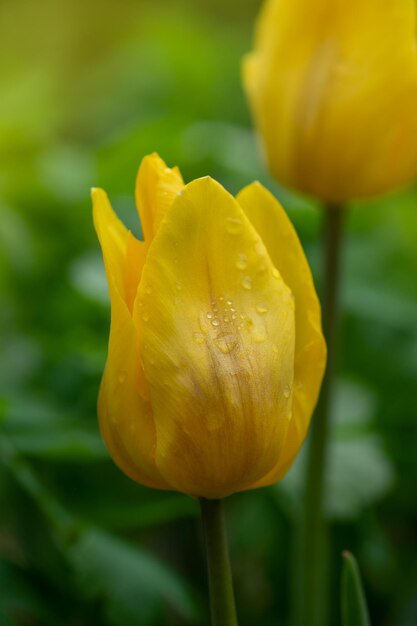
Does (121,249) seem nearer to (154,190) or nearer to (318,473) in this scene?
(154,190)

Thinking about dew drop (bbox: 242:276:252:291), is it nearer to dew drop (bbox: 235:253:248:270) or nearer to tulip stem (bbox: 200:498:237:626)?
dew drop (bbox: 235:253:248:270)

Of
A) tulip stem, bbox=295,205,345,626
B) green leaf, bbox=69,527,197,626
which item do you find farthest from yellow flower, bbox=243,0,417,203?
green leaf, bbox=69,527,197,626

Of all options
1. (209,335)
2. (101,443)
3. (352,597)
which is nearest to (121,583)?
(101,443)

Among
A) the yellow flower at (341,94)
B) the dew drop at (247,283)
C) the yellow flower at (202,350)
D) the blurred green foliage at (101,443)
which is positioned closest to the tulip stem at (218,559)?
the yellow flower at (202,350)

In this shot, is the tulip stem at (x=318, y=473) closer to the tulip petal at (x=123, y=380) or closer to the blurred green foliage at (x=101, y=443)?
the blurred green foliage at (x=101, y=443)

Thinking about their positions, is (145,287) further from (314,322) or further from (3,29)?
(3,29)

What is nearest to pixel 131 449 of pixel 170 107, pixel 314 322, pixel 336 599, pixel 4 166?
pixel 314 322
